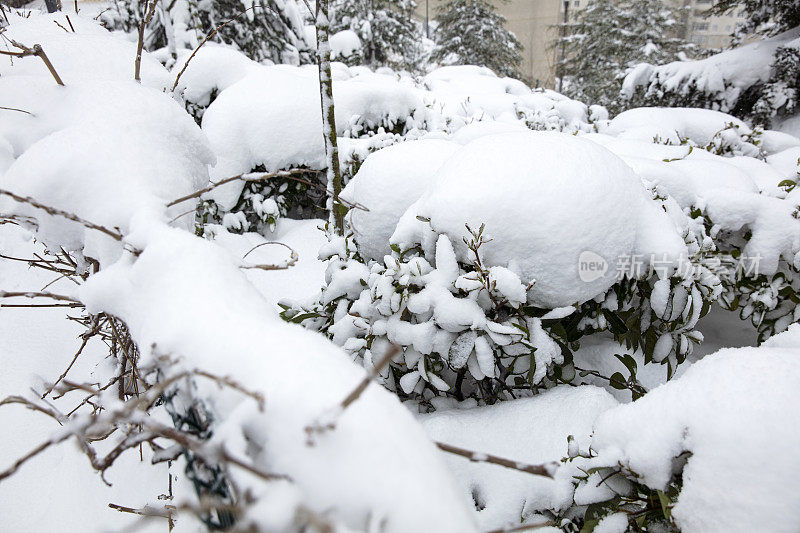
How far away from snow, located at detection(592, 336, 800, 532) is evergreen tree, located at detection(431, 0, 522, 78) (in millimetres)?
15421

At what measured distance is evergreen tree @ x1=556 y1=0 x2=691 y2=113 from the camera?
1388cm

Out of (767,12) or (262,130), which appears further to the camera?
(767,12)

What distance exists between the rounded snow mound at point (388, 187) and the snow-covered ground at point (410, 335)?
1 cm

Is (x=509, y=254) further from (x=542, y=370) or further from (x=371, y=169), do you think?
(x=371, y=169)

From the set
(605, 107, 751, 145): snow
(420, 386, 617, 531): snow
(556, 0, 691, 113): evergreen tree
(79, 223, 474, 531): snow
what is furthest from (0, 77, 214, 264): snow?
(556, 0, 691, 113): evergreen tree

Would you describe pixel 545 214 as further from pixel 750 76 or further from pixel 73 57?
pixel 750 76

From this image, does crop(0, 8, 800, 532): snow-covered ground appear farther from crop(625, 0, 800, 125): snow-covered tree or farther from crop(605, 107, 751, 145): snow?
crop(625, 0, 800, 125): snow-covered tree

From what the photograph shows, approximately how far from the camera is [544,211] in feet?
4.47

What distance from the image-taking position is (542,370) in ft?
4.74

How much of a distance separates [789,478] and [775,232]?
1588mm

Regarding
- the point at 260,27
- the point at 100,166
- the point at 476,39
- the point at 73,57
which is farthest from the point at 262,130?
the point at 476,39

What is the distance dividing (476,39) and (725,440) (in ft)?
51.8

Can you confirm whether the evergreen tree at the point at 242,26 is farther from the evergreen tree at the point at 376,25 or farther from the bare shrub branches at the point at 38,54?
the bare shrub branches at the point at 38,54

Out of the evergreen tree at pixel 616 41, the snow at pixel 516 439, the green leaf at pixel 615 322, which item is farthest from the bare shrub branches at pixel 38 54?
the evergreen tree at pixel 616 41
